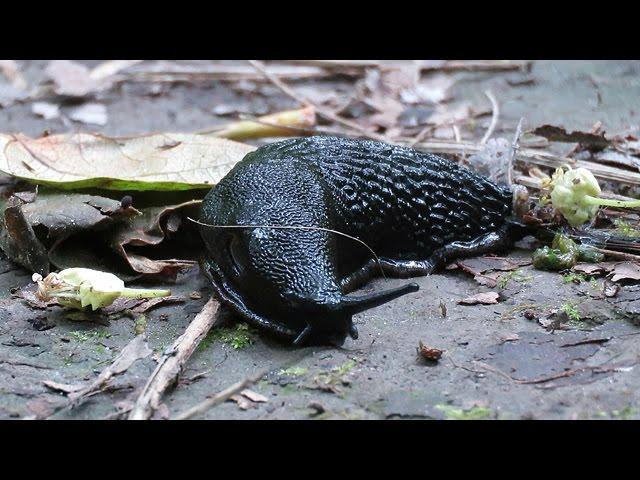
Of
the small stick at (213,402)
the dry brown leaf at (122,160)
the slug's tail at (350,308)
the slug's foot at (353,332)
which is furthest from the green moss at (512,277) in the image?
the dry brown leaf at (122,160)

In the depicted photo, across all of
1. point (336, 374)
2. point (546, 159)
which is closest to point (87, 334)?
point (336, 374)

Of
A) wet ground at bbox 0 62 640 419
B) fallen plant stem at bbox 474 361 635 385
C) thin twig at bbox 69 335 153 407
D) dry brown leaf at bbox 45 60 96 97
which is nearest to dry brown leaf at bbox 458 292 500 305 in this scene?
wet ground at bbox 0 62 640 419

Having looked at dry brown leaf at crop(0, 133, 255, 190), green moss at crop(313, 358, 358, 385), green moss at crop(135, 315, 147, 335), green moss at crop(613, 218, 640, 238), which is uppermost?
dry brown leaf at crop(0, 133, 255, 190)

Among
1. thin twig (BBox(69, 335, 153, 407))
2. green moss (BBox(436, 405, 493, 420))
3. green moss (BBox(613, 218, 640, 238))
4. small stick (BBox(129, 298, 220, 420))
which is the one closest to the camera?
green moss (BBox(436, 405, 493, 420))

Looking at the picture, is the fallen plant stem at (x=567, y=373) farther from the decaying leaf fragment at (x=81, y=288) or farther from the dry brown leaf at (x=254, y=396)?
the decaying leaf fragment at (x=81, y=288)

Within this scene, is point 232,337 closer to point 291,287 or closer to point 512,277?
point 291,287

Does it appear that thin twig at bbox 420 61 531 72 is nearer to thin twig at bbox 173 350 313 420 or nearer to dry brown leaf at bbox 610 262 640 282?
dry brown leaf at bbox 610 262 640 282
